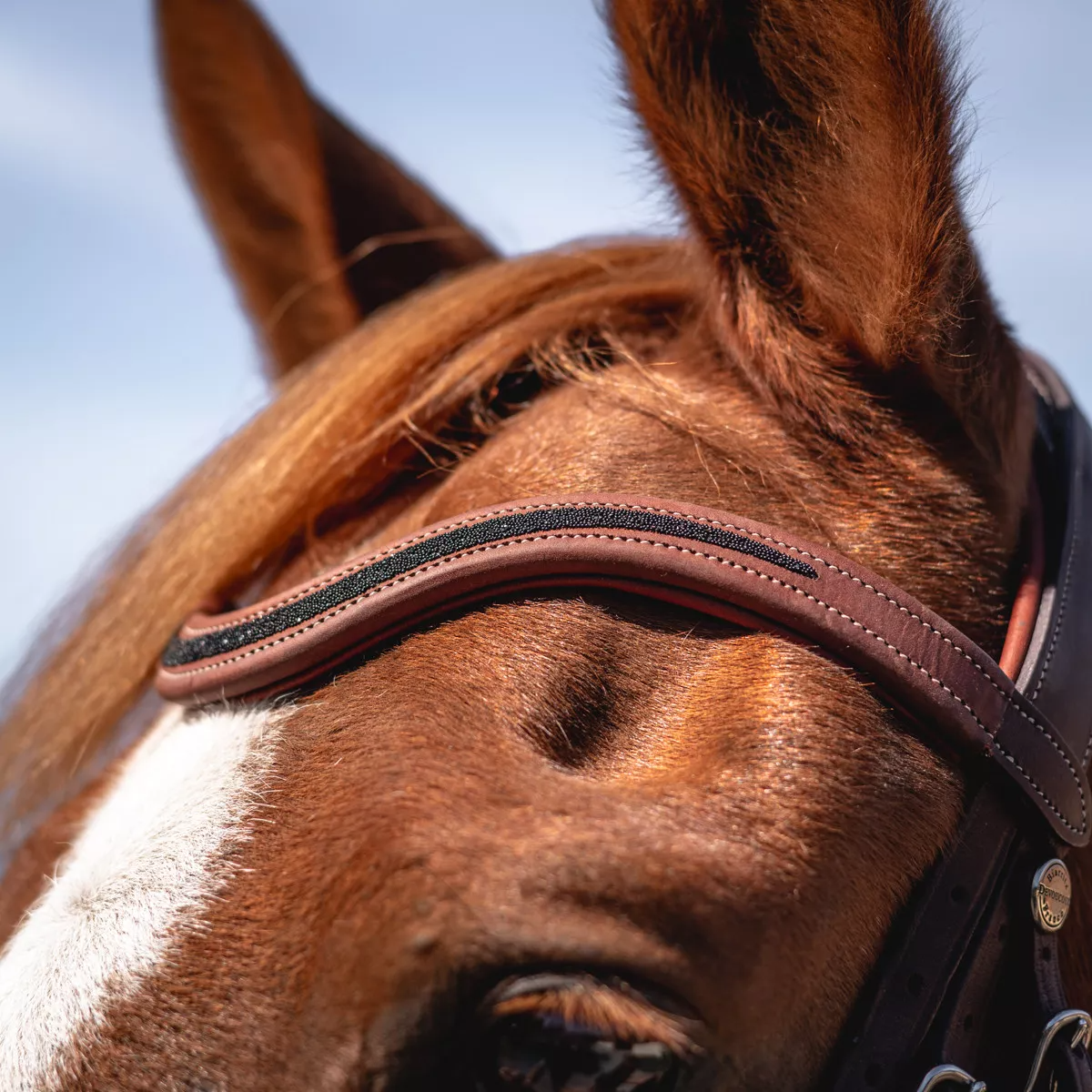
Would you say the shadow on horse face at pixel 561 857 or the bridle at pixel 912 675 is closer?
the shadow on horse face at pixel 561 857

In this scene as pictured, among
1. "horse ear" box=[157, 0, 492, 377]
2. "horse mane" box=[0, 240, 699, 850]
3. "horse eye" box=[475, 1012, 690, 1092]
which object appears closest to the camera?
"horse eye" box=[475, 1012, 690, 1092]

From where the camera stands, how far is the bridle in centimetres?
81

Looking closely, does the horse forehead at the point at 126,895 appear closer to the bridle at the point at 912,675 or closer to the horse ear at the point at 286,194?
the bridle at the point at 912,675

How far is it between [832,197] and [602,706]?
0.45m

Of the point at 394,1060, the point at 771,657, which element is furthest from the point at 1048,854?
the point at 394,1060

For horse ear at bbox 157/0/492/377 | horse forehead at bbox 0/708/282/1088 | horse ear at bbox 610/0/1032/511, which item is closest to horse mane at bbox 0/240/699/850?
horse ear at bbox 610/0/1032/511

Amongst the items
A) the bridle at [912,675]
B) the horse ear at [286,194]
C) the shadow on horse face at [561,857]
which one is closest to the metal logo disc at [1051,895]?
the bridle at [912,675]

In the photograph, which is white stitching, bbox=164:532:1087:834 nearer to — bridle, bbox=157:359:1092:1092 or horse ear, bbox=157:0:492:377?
bridle, bbox=157:359:1092:1092

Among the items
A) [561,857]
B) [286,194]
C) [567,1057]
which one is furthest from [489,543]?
→ [286,194]

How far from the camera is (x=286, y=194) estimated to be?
149cm

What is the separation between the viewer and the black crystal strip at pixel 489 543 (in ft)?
2.75

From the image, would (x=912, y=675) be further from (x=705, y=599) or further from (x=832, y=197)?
(x=832, y=197)

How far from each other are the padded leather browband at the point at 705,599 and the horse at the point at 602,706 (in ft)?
0.06

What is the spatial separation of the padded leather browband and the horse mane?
211 mm
